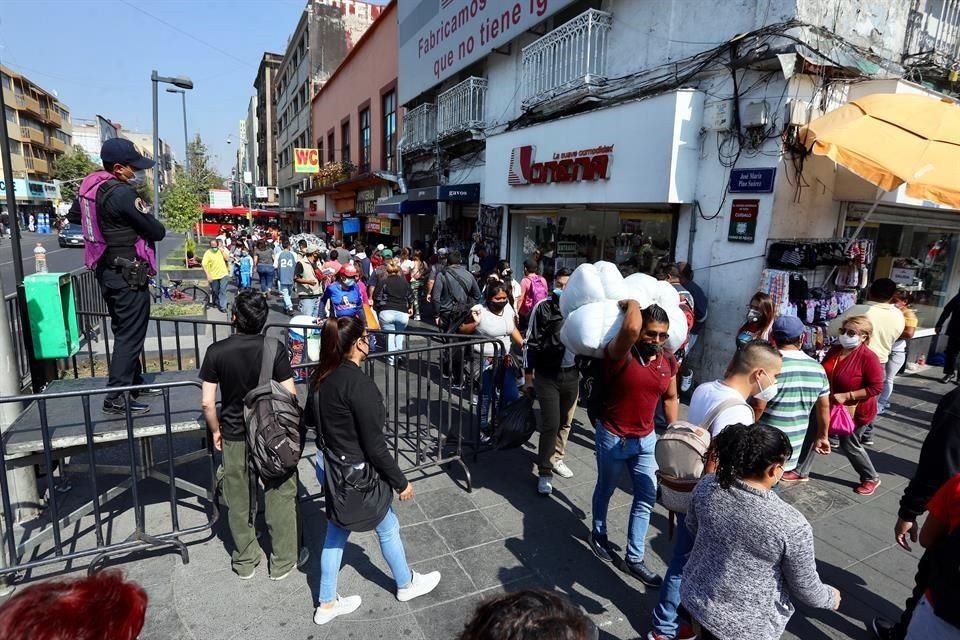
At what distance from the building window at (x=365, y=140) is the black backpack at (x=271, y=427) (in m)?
21.1

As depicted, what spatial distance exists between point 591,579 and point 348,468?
68.2 inches

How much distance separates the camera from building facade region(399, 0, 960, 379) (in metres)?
5.94

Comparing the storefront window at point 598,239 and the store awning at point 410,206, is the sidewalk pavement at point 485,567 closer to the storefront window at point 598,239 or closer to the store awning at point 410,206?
the storefront window at point 598,239

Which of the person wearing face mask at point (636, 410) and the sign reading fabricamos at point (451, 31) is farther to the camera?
the sign reading fabricamos at point (451, 31)

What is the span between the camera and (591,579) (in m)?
3.21

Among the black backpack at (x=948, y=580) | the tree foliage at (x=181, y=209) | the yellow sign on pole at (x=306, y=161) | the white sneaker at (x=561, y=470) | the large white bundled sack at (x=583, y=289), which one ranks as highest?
the yellow sign on pole at (x=306, y=161)

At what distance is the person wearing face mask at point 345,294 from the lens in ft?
23.7

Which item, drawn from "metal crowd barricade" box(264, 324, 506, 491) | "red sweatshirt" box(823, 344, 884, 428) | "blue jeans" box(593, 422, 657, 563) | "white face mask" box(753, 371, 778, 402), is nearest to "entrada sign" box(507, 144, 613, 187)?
"metal crowd barricade" box(264, 324, 506, 491)

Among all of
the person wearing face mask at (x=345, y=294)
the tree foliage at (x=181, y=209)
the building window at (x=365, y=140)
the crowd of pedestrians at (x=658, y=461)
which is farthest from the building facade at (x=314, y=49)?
the crowd of pedestrians at (x=658, y=461)

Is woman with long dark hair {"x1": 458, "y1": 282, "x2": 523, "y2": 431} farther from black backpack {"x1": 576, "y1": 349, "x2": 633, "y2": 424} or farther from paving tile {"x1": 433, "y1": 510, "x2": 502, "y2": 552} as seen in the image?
black backpack {"x1": 576, "y1": 349, "x2": 633, "y2": 424}

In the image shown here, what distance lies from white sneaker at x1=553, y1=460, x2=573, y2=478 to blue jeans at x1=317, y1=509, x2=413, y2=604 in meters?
2.03

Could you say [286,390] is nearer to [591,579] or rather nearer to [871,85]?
[591,579]

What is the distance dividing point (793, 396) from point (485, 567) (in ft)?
7.49

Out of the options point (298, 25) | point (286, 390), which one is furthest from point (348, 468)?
point (298, 25)
